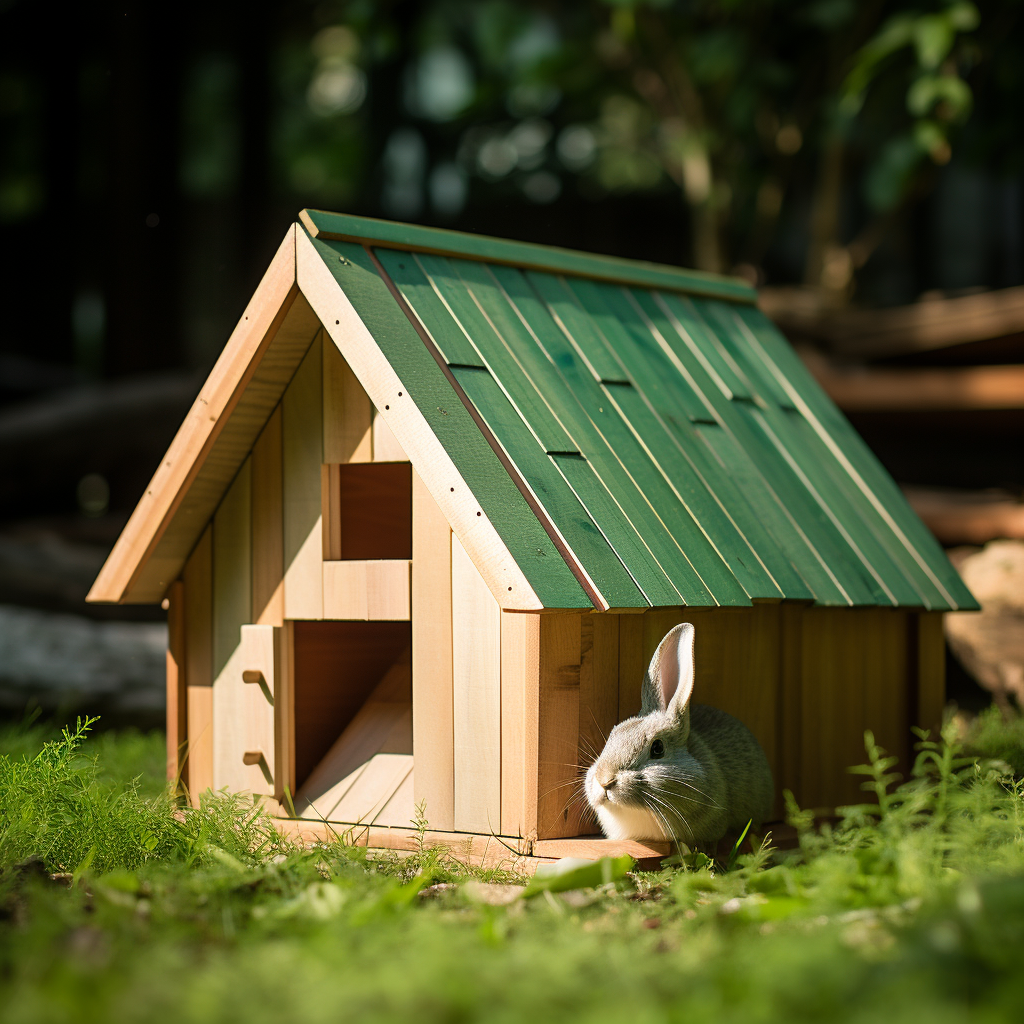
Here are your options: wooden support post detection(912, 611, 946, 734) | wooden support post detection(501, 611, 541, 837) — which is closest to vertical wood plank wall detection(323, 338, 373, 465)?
wooden support post detection(501, 611, 541, 837)

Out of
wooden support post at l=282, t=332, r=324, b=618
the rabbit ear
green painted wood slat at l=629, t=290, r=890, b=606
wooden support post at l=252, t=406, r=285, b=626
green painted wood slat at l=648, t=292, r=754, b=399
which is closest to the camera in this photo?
the rabbit ear

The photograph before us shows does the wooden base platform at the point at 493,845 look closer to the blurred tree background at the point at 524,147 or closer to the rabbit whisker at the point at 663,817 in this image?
the rabbit whisker at the point at 663,817

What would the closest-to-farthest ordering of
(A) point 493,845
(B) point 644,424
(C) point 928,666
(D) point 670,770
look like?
(D) point 670,770 < (A) point 493,845 < (B) point 644,424 < (C) point 928,666

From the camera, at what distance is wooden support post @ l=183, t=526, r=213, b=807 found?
4.75 meters

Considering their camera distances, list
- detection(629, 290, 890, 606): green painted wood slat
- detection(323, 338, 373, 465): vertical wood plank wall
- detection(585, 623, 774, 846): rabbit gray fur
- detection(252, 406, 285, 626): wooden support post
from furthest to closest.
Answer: detection(629, 290, 890, 606): green painted wood slat
detection(252, 406, 285, 626): wooden support post
detection(323, 338, 373, 465): vertical wood plank wall
detection(585, 623, 774, 846): rabbit gray fur

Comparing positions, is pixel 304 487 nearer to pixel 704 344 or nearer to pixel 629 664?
pixel 629 664

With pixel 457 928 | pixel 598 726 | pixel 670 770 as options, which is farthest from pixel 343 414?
pixel 457 928

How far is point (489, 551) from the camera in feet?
12.2

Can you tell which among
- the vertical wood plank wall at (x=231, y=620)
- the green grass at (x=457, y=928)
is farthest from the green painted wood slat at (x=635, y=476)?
the vertical wood plank wall at (x=231, y=620)

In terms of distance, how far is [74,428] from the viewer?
9.95 meters

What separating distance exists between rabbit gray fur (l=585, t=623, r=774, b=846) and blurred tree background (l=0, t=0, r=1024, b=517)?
17.3 feet

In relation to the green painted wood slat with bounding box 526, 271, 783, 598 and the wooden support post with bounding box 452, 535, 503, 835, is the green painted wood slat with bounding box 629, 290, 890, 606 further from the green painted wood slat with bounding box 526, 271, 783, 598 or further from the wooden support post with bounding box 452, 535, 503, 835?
the wooden support post with bounding box 452, 535, 503, 835

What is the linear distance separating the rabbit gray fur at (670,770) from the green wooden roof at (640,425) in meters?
0.25

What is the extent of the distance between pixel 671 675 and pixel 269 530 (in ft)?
5.38
